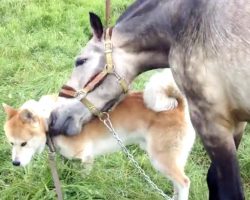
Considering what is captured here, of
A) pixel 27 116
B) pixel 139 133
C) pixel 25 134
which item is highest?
pixel 27 116

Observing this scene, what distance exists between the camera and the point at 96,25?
3133 mm

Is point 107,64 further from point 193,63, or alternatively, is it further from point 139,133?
point 139,133

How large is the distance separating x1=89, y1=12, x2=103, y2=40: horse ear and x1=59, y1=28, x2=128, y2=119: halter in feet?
0.13

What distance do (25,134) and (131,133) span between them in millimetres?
706

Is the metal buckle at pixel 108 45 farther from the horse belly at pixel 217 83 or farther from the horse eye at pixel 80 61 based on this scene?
the horse belly at pixel 217 83

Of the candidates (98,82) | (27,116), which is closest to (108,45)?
(98,82)

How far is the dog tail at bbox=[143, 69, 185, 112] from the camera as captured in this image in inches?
148

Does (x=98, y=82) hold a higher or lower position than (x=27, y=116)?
higher

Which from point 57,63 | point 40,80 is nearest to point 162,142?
point 40,80

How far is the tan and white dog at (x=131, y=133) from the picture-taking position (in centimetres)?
392

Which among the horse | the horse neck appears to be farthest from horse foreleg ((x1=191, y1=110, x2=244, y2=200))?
the horse neck

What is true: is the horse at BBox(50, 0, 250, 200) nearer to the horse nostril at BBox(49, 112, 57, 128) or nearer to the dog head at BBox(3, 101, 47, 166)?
the horse nostril at BBox(49, 112, 57, 128)

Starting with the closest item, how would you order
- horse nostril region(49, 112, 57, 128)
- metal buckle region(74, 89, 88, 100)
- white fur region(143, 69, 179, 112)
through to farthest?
metal buckle region(74, 89, 88, 100) < horse nostril region(49, 112, 57, 128) < white fur region(143, 69, 179, 112)

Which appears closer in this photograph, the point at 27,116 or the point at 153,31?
the point at 153,31
